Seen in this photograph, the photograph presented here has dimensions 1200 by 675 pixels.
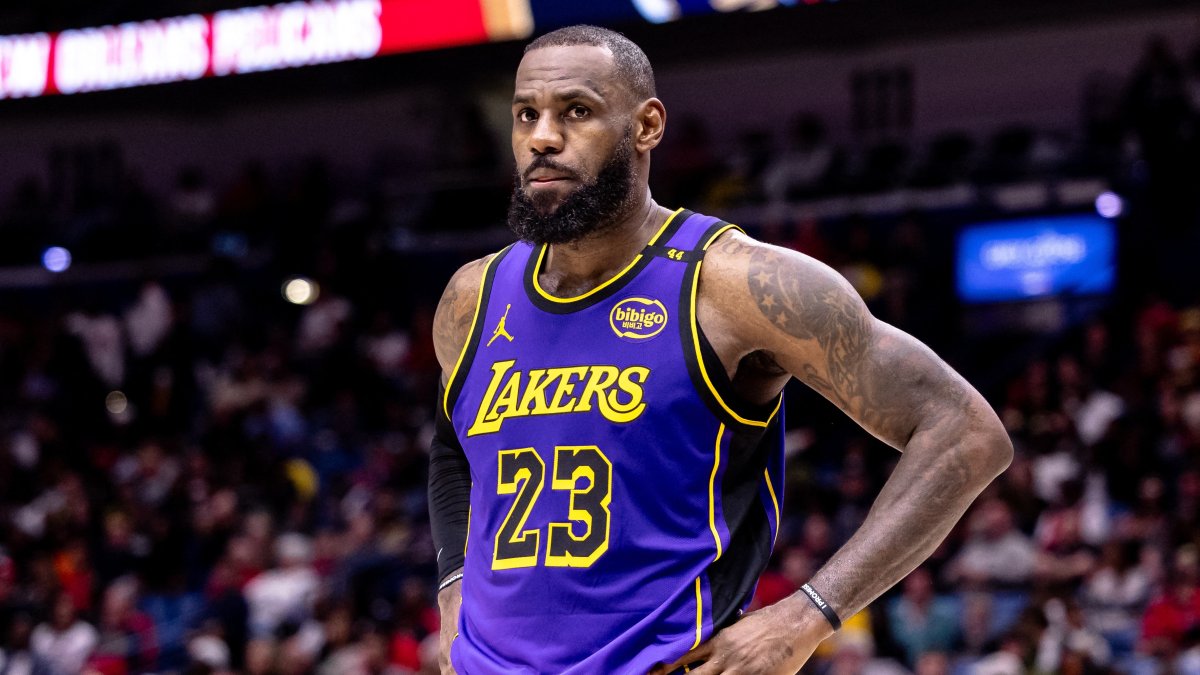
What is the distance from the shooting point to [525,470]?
3.26 meters

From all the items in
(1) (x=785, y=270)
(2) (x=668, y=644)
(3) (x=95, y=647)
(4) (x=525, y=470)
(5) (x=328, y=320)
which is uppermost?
(1) (x=785, y=270)

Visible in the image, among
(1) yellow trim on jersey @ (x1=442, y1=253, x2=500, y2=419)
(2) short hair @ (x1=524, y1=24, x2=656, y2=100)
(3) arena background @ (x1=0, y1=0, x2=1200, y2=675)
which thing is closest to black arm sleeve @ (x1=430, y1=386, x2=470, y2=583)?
(1) yellow trim on jersey @ (x1=442, y1=253, x2=500, y2=419)

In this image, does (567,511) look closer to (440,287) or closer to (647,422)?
(647,422)

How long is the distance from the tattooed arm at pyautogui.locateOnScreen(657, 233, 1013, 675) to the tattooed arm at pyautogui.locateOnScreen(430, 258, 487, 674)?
72cm

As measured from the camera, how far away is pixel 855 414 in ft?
10.5

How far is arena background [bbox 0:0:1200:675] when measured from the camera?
1044cm

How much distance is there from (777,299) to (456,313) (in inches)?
35.5

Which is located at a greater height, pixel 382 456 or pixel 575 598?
pixel 575 598

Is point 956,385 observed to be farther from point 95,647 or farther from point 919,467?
point 95,647

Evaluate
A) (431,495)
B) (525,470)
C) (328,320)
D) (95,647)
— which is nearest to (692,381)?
(525,470)

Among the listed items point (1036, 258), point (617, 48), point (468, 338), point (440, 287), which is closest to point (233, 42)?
point (440, 287)

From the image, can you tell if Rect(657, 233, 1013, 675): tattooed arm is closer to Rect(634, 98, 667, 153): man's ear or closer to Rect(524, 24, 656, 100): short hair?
Rect(634, 98, 667, 153): man's ear

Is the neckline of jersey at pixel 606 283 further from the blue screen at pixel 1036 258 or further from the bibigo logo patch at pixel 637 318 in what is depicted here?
the blue screen at pixel 1036 258

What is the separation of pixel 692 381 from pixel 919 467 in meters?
0.48
